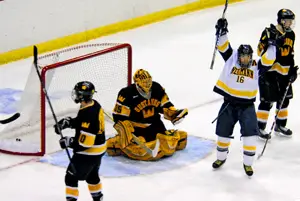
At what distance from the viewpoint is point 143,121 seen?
6.16 meters

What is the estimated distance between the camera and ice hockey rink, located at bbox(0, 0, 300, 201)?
581cm

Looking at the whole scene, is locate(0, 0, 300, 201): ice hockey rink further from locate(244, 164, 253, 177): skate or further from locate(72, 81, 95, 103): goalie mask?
locate(72, 81, 95, 103): goalie mask

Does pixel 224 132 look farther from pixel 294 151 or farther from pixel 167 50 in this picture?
pixel 167 50

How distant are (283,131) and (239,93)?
41.4 inches

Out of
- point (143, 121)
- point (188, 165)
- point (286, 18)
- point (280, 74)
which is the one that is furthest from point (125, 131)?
point (286, 18)

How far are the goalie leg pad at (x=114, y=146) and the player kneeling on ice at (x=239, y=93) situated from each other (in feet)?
2.34

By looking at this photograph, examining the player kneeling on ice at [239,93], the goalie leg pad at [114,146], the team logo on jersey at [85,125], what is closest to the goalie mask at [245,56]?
the player kneeling on ice at [239,93]

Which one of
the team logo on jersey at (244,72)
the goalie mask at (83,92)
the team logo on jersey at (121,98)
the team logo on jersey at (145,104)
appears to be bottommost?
the team logo on jersey at (145,104)

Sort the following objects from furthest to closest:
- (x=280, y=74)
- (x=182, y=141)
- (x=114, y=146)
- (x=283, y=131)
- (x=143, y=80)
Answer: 1. (x=283, y=131)
2. (x=280, y=74)
3. (x=182, y=141)
4. (x=114, y=146)
5. (x=143, y=80)

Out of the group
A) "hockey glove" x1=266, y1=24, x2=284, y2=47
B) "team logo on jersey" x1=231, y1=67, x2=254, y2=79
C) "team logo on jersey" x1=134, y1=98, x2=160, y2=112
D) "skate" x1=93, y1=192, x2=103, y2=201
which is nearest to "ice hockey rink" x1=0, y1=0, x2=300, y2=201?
"skate" x1=93, y1=192, x2=103, y2=201

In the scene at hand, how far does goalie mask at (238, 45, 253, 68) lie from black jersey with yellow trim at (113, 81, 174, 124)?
602mm

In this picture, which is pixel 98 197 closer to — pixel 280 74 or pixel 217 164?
pixel 217 164

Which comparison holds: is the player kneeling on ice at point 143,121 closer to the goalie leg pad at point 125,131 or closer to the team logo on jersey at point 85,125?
the goalie leg pad at point 125,131

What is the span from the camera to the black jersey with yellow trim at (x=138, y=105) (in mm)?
6051
